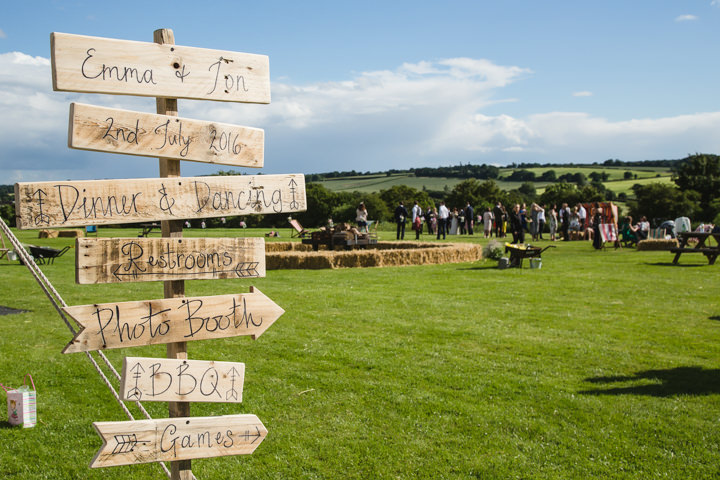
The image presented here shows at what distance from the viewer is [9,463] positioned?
15.5 feet

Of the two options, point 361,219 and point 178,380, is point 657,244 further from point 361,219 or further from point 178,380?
point 178,380

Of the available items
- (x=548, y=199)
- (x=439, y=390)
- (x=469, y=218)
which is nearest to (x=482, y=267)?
(x=439, y=390)

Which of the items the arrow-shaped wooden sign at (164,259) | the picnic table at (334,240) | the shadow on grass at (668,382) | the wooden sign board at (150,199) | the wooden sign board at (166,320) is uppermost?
the wooden sign board at (150,199)

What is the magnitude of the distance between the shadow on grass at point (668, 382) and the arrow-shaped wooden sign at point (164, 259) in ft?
14.1

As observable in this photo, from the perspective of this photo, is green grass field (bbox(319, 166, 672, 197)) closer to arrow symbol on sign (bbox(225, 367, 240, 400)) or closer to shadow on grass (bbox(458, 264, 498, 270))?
shadow on grass (bbox(458, 264, 498, 270))

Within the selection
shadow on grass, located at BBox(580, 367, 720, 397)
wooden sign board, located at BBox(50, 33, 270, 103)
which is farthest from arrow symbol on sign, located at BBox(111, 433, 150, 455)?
shadow on grass, located at BBox(580, 367, 720, 397)

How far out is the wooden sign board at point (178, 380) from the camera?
3.34m

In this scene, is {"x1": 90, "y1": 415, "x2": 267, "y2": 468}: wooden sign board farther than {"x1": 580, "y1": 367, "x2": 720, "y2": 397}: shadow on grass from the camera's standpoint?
No

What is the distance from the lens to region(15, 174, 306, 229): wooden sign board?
3.10m

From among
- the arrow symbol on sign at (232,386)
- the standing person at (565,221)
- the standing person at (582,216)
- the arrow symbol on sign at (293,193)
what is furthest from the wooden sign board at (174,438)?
the standing person at (582,216)

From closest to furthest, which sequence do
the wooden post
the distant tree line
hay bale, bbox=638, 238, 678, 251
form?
the wooden post, hay bale, bbox=638, 238, 678, 251, the distant tree line

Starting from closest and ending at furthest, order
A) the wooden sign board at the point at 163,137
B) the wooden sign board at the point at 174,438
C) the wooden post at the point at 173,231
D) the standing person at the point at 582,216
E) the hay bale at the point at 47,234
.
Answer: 1. the wooden sign board at the point at 163,137
2. the wooden sign board at the point at 174,438
3. the wooden post at the point at 173,231
4. the hay bale at the point at 47,234
5. the standing person at the point at 582,216

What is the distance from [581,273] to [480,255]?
610 cm

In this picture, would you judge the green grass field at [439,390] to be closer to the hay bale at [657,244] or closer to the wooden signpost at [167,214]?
the wooden signpost at [167,214]
